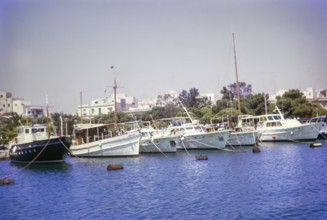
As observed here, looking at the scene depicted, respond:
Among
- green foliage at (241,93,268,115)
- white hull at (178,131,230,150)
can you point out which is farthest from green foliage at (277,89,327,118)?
white hull at (178,131,230,150)

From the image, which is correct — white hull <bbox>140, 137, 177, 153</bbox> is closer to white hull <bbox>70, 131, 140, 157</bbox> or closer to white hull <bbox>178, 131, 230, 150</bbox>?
white hull <bbox>178, 131, 230, 150</bbox>

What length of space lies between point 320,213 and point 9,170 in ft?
115

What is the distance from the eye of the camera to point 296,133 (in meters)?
59.4

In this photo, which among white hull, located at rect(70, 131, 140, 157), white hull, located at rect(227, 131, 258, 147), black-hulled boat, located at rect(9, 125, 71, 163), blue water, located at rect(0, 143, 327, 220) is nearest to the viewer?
blue water, located at rect(0, 143, 327, 220)

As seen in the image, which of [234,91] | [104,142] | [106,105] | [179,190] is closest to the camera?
[179,190]

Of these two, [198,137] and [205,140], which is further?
[198,137]

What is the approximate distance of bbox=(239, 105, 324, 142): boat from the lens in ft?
193

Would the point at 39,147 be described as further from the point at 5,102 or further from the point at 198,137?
the point at 5,102

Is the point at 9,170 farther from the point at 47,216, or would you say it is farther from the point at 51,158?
the point at 47,216

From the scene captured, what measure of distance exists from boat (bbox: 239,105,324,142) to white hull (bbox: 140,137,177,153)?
14580mm

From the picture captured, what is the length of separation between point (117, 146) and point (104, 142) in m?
1.72

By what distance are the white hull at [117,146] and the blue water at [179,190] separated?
6694mm

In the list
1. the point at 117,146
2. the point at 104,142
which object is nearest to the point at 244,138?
the point at 117,146

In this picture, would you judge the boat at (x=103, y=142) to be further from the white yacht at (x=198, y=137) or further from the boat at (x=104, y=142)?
the white yacht at (x=198, y=137)
